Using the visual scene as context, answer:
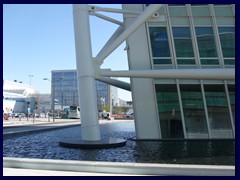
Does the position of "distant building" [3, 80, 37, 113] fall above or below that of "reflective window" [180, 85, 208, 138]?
above

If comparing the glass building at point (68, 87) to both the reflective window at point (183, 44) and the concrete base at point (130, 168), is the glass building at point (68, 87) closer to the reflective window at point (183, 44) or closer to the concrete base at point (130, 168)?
the reflective window at point (183, 44)

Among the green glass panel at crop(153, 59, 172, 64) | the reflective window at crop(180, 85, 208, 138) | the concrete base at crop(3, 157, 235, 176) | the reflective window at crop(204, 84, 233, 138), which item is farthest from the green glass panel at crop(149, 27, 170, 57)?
the concrete base at crop(3, 157, 235, 176)

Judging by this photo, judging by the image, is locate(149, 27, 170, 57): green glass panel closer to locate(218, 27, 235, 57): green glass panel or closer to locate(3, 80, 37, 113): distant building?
locate(218, 27, 235, 57): green glass panel

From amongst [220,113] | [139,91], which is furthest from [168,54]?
[220,113]

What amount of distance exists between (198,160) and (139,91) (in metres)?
7.30

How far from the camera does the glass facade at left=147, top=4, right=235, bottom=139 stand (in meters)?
16.8

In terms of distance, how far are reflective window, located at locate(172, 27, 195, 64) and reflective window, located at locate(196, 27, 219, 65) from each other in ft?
1.68

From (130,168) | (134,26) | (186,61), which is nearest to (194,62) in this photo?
(186,61)

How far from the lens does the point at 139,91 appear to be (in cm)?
1675

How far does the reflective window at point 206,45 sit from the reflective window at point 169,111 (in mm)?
2403

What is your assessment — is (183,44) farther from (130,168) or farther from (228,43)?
(130,168)

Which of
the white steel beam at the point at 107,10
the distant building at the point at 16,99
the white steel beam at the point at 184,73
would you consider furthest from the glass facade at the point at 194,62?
the distant building at the point at 16,99

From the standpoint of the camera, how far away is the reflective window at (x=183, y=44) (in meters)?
17.4

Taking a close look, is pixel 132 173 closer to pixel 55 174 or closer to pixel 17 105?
pixel 55 174
